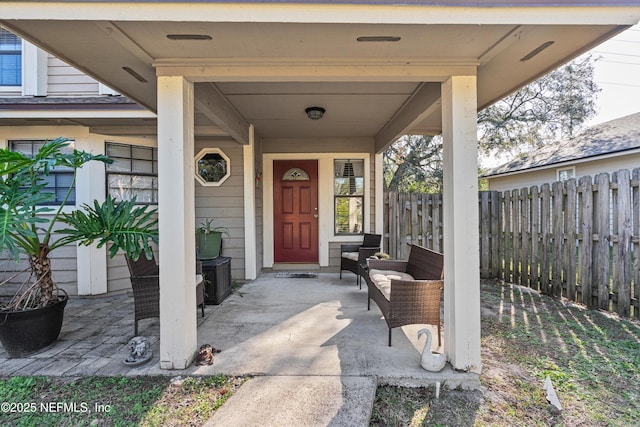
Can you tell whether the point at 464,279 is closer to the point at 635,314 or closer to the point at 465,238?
the point at 465,238

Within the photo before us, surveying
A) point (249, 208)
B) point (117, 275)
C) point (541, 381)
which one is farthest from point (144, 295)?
point (541, 381)

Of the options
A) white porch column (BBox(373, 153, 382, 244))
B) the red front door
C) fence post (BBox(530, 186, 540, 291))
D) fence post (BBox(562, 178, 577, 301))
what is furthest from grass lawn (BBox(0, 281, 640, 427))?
the red front door

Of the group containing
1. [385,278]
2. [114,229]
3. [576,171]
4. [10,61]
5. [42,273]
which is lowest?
[385,278]

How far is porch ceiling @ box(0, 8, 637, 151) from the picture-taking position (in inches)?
73.3

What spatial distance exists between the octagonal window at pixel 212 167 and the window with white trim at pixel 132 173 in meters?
0.67

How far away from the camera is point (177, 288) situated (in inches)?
91.2

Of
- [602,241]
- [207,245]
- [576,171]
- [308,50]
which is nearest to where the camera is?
[308,50]

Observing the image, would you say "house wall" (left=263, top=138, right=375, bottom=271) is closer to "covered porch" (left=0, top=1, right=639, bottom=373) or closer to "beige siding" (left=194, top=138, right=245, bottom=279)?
"beige siding" (left=194, top=138, right=245, bottom=279)

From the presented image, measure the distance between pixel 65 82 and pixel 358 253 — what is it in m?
4.72

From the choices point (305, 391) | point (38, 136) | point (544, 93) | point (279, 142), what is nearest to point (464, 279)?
point (305, 391)

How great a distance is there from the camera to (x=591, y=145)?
327 inches

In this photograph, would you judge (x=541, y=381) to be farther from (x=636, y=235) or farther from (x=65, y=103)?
(x=65, y=103)

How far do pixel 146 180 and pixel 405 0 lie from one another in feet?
14.6

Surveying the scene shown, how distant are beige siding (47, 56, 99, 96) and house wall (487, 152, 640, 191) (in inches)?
405
